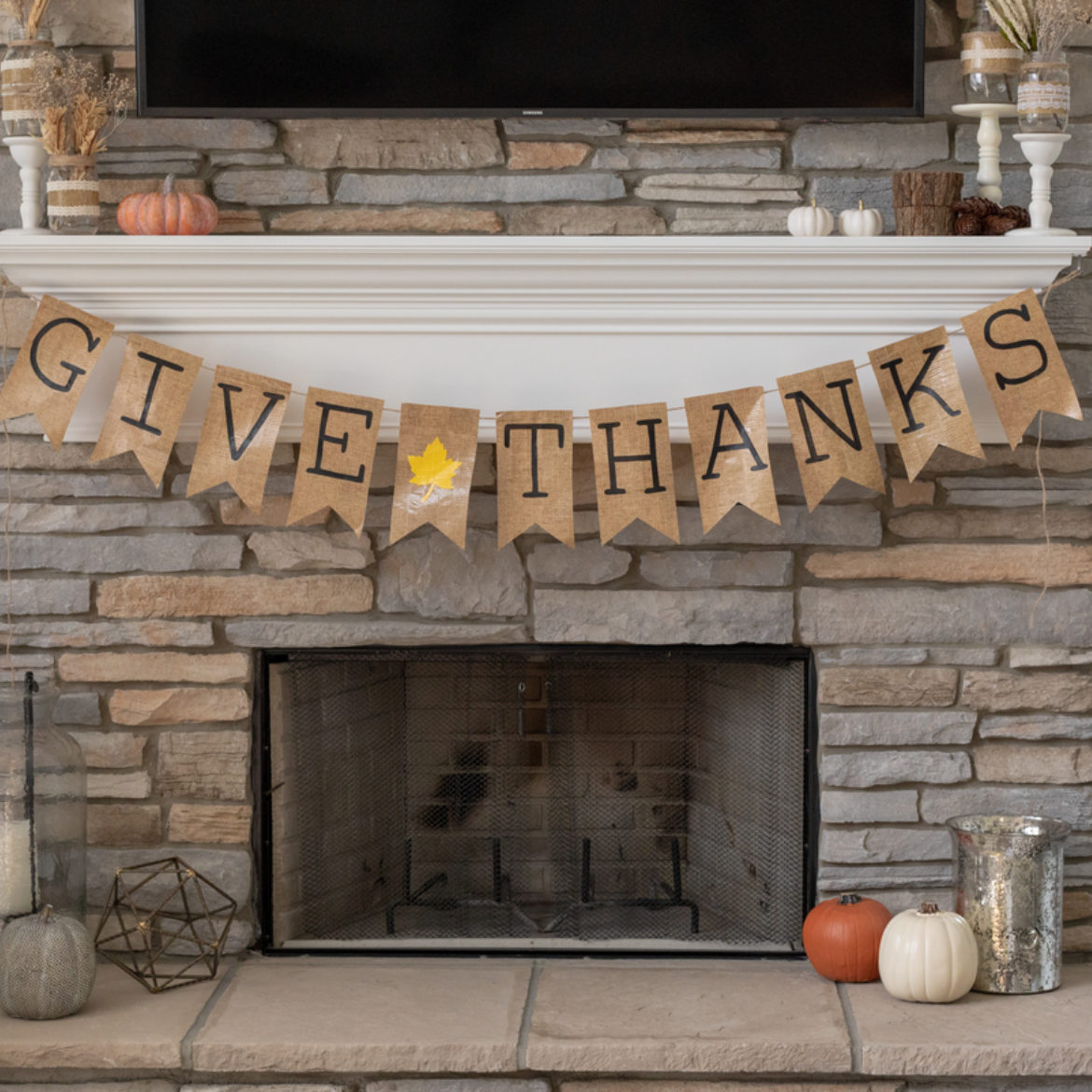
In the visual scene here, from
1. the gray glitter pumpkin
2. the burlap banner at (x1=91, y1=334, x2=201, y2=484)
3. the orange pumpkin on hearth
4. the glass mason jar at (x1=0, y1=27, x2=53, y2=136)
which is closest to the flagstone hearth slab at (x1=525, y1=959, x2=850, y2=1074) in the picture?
the orange pumpkin on hearth

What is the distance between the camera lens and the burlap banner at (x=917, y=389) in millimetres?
1963

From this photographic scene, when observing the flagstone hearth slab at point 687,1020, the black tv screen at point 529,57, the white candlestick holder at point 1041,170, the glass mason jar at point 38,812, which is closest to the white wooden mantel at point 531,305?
the white candlestick holder at point 1041,170

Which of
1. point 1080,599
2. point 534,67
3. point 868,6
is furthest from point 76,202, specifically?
point 1080,599

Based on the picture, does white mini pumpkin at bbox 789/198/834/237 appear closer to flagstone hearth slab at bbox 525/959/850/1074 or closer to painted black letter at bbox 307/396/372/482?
painted black letter at bbox 307/396/372/482

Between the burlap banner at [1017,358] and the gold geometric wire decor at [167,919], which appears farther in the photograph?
the gold geometric wire decor at [167,919]

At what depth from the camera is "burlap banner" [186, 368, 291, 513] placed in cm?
200

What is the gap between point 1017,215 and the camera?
6.93 feet

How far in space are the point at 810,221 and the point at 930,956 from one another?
3.88 ft

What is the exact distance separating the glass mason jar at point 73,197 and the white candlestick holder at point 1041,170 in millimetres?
1488

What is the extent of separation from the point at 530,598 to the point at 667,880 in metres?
0.67

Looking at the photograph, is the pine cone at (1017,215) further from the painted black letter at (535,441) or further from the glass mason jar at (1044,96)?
the painted black letter at (535,441)

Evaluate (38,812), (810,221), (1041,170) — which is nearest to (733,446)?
(810,221)

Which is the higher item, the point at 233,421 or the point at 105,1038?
the point at 233,421

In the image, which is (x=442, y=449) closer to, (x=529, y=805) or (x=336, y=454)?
(x=336, y=454)
